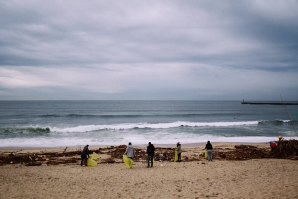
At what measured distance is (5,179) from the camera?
9.77 m

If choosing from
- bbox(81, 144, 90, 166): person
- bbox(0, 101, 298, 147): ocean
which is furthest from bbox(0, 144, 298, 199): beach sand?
bbox(0, 101, 298, 147): ocean

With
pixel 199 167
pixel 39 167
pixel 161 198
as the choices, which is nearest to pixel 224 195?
pixel 161 198

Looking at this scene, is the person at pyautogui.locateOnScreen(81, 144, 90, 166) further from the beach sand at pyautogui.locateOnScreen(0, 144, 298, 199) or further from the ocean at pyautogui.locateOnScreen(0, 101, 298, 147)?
the ocean at pyautogui.locateOnScreen(0, 101, 298, 147)

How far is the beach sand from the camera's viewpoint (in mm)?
7547

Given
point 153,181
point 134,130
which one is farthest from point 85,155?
point 134,130

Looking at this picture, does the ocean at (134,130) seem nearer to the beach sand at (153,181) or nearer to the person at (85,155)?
the beach sand at (153,181)

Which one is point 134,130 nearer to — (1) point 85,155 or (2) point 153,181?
(1) point 85,155

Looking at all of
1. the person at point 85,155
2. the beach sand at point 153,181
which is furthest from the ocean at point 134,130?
the person at point 85,155

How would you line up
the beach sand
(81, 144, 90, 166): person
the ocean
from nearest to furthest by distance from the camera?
1. the beach sand
2. (81, 144, 90, 166): person
3. the ocean

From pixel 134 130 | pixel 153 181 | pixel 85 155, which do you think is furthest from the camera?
pixel 134 130

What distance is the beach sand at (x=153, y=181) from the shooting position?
7547 mm

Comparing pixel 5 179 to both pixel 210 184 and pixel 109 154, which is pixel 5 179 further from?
pixel 210 184

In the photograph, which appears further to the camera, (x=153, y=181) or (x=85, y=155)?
(x=85, y=155)

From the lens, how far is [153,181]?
9.27m
